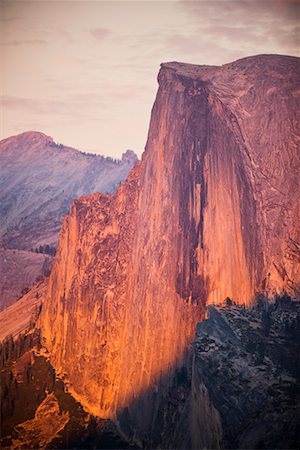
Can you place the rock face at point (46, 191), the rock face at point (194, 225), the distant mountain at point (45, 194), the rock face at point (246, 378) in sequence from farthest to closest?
the rock face at point (46, 191)
the distant mountain at point (45, 194)
the rock face at point (194, 225)
the rock face at point (246, 378)

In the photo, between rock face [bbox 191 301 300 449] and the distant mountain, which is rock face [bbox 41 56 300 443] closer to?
rock face [bbox 191 301 300 449]

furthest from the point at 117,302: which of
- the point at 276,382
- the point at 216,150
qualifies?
the point at 276,382

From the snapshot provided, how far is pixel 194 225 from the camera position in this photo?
40781 millimetres

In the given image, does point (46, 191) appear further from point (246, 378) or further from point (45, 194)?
point (246, 378)

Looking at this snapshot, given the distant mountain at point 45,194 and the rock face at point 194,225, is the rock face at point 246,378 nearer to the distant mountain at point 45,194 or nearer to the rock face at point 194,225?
the rock face at point 194,225

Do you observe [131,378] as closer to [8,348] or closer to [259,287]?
[259,287]

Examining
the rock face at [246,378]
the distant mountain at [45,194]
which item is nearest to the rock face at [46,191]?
the distant mountain at [45,194]

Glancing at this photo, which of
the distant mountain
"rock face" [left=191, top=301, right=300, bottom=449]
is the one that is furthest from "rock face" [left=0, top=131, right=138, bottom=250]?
"rock face" [left=191, top=301, right=300, bottom=449]

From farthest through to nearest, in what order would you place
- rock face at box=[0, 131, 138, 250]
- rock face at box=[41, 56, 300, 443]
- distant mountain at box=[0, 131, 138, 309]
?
rock face at box=[0, 131, 138, 250]
distant mountain at box=[0, 131, 138, 309]
rock face at box=[41, 56, 300, 443]

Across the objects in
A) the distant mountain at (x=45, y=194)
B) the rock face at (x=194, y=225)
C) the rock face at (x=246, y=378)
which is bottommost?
the rock face at (x=246, y=378)

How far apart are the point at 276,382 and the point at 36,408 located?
2889 cm

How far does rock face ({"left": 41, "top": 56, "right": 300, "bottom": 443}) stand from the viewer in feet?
125

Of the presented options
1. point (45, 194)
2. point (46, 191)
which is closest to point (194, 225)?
point (45, 194)

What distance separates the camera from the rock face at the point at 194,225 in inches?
1497
